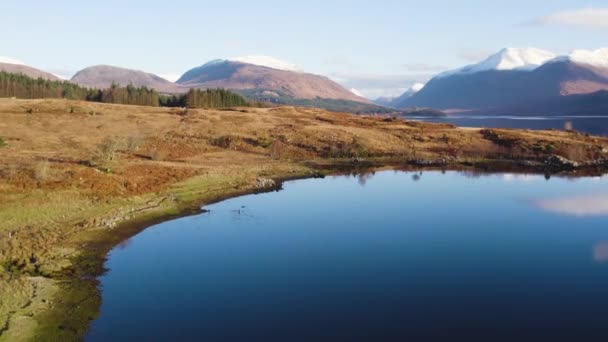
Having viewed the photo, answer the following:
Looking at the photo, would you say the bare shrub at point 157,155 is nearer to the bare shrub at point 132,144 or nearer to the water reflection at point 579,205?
the bare shrub at point 132,144

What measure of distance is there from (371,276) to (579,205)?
34669 mm

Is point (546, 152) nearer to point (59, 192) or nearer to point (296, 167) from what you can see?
point (296, 167)

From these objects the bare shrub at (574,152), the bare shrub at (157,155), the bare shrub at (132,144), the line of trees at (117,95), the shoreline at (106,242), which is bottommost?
the shoreline at (106,242)

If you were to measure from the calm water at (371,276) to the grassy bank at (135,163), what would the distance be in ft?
9.28

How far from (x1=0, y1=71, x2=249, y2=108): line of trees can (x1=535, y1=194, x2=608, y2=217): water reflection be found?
139m

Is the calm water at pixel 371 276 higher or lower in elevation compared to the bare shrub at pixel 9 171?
lower

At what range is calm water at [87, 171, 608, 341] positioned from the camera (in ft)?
80.5

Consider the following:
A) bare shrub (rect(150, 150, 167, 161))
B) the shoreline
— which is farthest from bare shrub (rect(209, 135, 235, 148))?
the shoreline

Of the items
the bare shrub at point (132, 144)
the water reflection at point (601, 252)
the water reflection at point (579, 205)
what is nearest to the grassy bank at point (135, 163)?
the bare shrub at point (132, 144)

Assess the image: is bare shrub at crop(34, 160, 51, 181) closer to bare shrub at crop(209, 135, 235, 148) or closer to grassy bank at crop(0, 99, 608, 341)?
grassy bank at crop(0, 99, 608, 341)

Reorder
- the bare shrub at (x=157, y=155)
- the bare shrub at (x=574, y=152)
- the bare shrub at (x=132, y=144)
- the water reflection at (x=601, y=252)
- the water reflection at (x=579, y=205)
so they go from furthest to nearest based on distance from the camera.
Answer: the bare shrub at (x=574, y=152)
the bare shrub at (x=132, y=144)
the bare shrub at (x=157, y=155)
the water reflection at (x=579, y=205)
the water reflection at (x=601, y=252)

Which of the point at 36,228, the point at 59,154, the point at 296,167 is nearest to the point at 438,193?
the point at 296,167

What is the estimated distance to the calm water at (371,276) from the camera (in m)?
24.5

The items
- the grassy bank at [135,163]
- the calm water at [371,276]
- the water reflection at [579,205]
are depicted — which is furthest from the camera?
the water reflection at [579,205]
